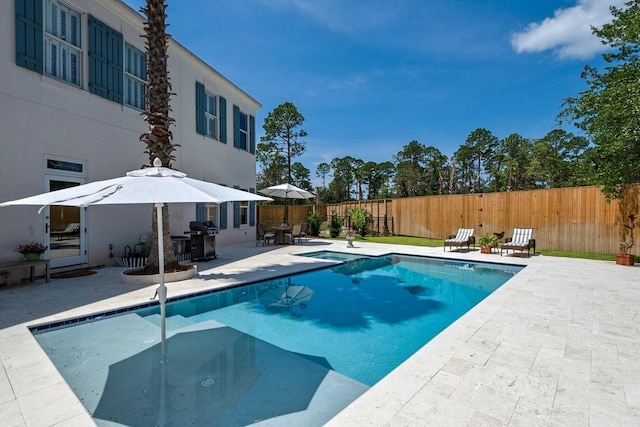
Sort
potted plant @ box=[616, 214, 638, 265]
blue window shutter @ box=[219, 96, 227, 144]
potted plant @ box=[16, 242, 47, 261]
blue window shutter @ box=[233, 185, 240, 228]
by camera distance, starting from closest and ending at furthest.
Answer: potted plant @ box=[16, 242, 47, 261], potted plant @ box=[616, 214, 638, 265], blue window shutter @ box=[219, 96, 227, 144], blue window shutter @ box=[233, 185, 240, 228]

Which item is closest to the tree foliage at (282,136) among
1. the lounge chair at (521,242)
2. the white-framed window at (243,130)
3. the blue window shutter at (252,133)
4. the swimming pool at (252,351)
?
the blue window shutter at (252,133)

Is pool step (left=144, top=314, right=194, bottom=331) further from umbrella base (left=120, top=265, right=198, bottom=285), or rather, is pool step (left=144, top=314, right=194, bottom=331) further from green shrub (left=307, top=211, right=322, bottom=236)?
green shrub (left=307, top=211, right=322, bottom=236)

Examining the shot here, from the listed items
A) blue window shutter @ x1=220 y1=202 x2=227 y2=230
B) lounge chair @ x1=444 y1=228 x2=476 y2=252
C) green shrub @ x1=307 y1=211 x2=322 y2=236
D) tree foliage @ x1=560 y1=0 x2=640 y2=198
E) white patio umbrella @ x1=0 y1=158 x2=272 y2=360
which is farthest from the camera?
green shrub @ x1=307 y1=211 x2=322 y2=236

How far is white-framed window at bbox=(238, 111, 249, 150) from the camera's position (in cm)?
1483

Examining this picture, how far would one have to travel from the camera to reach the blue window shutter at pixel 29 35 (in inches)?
251

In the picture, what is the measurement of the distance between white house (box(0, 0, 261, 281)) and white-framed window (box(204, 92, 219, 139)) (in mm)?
1296

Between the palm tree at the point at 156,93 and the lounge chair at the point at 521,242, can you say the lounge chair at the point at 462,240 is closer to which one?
the lounge chair at the point at 521,242

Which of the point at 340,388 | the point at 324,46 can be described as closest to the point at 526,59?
the point at 324,46

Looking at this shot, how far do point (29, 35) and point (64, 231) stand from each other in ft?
14.2

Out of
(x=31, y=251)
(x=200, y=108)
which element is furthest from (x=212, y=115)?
(x=31, y=251)

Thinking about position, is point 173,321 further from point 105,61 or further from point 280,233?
point 280,233

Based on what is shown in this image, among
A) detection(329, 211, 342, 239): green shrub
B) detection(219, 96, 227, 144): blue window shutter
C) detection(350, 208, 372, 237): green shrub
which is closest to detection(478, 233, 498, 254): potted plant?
detection(350, 208, 372, 237): green shrub

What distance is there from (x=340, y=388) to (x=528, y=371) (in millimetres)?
1838

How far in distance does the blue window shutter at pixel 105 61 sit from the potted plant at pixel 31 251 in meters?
4.07
